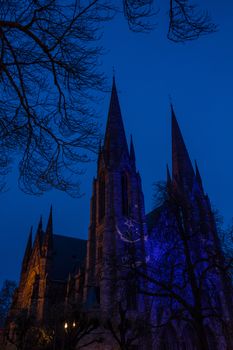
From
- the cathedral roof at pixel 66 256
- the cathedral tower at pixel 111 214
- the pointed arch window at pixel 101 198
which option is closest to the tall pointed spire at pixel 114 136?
the cathedral tower at pixel 111 214

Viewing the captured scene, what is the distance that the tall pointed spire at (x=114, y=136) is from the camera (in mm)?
37125

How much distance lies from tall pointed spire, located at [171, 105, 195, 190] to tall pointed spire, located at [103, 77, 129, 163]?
8815 millimetres

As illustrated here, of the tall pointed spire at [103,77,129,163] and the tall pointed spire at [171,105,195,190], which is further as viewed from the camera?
the tall pointed spire at [171,105,195,190]

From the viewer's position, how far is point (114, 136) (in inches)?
1540

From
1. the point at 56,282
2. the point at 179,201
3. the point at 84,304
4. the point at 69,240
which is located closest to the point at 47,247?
the point at 56,282

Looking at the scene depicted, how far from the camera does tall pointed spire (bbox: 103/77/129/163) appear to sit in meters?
37.1

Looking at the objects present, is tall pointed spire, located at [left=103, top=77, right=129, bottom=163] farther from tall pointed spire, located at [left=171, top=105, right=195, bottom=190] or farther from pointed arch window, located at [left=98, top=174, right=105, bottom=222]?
tall pointed spire, located at [left=171, top=105, right=195, bottom=190]

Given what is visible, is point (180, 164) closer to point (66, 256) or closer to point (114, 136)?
point (114, 136)

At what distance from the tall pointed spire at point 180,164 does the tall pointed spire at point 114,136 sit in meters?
8.82

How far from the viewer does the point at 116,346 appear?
82.8 ft

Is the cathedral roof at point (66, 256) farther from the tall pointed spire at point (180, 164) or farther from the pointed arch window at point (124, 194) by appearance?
the tall pointed spire at point (180, 164)

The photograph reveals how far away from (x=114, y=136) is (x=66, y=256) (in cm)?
1981

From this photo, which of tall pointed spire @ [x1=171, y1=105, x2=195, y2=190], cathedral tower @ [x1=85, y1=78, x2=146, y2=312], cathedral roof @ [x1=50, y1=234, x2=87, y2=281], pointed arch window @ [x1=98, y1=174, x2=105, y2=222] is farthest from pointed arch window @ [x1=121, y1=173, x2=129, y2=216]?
cathedral roof @ [x1=50, y1=234, x2=87, y2=281]

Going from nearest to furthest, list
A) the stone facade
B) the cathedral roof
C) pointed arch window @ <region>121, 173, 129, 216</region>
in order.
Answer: the stone facade → pointed arch window @ <region>121, 173, 129, 216</region> → the cathedral roof
